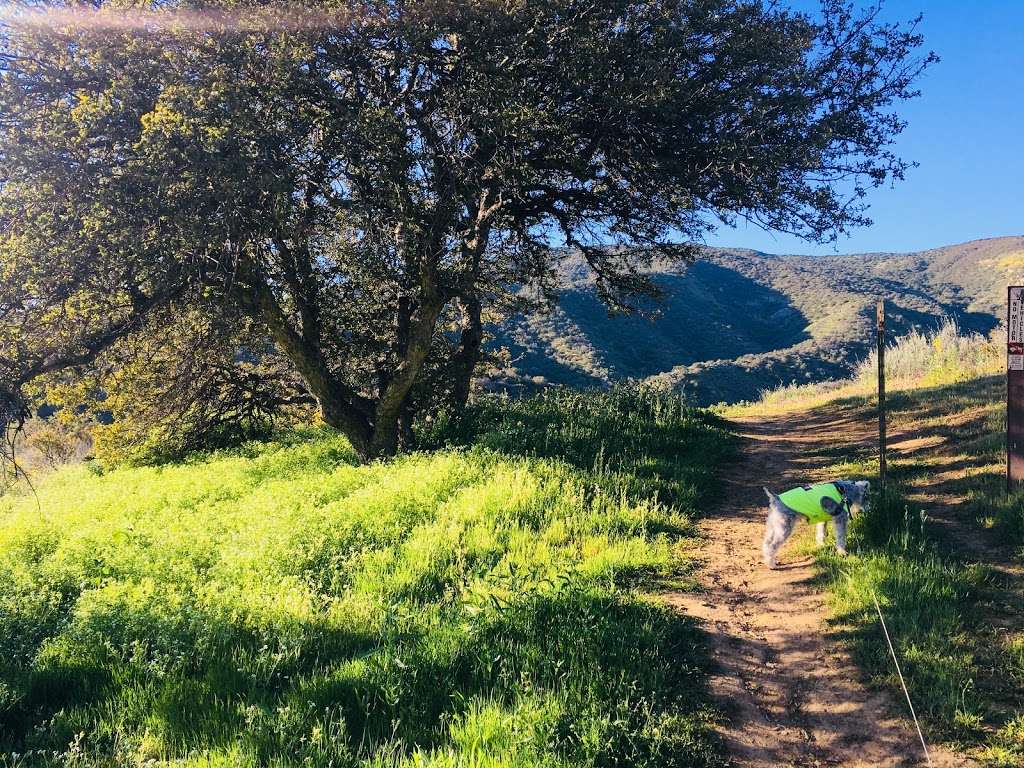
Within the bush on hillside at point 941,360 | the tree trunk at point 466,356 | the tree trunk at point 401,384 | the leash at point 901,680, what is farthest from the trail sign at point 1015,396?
the tree trunk at point 466,356

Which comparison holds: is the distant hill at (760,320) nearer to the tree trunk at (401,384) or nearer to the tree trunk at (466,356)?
the tree trunk at (466,356)

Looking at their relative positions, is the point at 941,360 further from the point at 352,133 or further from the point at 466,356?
the point at 352,133

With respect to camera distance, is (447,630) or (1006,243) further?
(1006,243)

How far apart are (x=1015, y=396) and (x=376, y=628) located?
675 cm

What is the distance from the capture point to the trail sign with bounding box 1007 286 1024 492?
6.21 m

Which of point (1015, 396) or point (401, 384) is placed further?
point (401, 384)

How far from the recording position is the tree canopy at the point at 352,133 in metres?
7.61

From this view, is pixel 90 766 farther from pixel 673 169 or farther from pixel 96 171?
pixel 673 169

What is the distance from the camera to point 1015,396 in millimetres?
6297

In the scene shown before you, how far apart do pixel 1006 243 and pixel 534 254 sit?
102 meters

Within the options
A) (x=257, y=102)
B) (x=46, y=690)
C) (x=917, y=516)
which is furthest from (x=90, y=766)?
(x=257, y=102)

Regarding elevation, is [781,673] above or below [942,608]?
below

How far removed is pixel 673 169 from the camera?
30.4 ft

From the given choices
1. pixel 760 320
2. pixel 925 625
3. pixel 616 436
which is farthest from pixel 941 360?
pixel 760 320
